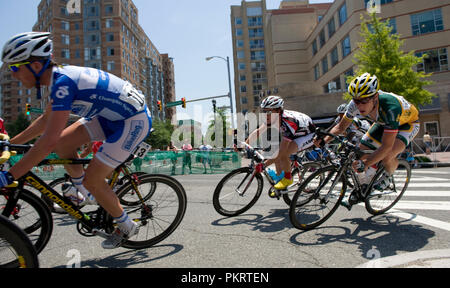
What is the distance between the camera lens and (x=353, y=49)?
93.7 ft

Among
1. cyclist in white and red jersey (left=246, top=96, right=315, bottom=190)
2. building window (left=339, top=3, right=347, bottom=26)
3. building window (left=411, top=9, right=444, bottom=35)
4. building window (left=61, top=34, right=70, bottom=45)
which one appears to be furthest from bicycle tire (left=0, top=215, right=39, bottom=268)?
building window (left=61, top=34, right=70, bottom=45)

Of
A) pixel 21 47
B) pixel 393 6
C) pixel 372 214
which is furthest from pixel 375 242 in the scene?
pixel 393 6

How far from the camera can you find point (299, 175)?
522 centimetres

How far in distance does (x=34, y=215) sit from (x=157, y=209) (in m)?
1.16

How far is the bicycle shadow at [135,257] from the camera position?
2.68 m

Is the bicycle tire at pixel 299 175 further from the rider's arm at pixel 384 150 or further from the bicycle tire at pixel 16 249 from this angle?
the bicycle tire at pixel 16 249

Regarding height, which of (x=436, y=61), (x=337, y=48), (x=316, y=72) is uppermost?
(x=337, y=48)

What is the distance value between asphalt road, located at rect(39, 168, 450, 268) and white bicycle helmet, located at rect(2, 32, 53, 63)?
1846 millimetres

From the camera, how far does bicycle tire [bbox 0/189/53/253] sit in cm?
249

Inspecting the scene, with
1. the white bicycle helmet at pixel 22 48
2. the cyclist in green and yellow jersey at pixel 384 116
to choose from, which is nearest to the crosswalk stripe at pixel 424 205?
the cyclist in green and yellow jersey at pixel 384 116

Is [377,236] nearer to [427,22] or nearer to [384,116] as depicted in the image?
[384,116]

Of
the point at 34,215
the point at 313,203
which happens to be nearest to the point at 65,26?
the point at 34,215

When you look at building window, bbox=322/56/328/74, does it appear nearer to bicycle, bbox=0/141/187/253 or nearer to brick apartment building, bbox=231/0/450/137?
brick apartment building, bbox=231/0/450/137
